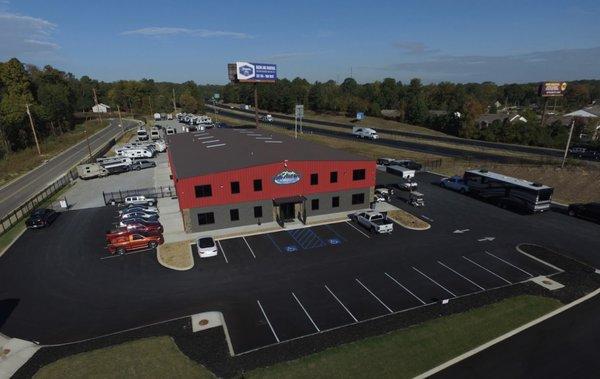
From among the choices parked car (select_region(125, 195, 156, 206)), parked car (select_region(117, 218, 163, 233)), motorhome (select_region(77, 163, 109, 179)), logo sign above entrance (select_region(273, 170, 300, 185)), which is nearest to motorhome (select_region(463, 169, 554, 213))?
logo sign above entrance (select_region(273, 170, 300, 185))

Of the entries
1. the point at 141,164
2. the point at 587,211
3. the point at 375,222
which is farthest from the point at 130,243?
the point at 587,211

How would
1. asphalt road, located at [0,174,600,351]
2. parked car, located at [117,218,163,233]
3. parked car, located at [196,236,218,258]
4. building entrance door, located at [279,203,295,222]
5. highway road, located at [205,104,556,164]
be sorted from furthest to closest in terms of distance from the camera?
highway road, located at [205,104,556,164] < building entrance door, located at [279,203,295,222] < parked car, located at [117,218,163,233] < parked car, located at [196,236,218,258] < asphalt road, located at [0,174,600,351]

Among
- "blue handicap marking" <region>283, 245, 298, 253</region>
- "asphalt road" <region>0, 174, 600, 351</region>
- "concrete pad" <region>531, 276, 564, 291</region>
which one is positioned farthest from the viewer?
"blue handicap marking" <region>283, 245, 298, 253</region>

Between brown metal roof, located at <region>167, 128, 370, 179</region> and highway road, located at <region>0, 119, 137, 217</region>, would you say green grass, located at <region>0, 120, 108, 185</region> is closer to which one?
highway road, located at <region>0, 119, 137, 217</region>

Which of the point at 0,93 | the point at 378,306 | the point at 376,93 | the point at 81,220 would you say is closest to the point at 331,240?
the point at 378,306

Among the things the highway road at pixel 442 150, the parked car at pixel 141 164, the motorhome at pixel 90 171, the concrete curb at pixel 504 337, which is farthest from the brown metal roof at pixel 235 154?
the highway road at pixel 442 150

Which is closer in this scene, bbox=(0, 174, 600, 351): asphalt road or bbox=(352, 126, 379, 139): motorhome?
bbox=(0, 174, 600, 351): asphalt road

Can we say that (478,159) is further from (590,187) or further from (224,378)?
(224,378)
